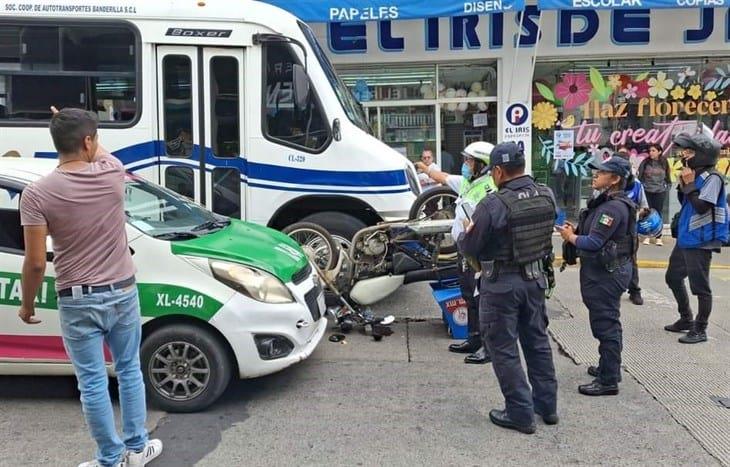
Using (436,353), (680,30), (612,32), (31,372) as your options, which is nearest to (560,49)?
(612,32)

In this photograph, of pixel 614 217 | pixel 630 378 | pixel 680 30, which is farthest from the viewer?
pixel 680 30

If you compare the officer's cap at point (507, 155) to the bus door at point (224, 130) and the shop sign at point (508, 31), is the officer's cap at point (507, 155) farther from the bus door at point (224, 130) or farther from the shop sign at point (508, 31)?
the shop sign at point (508, 31)

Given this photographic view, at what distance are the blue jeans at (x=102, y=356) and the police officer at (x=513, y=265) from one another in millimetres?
1902

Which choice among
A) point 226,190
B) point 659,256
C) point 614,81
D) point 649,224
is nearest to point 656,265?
point 659,256

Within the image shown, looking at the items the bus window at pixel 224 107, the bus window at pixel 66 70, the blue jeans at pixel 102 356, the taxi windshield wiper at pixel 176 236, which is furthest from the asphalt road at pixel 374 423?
the bus window at pixel 66 70

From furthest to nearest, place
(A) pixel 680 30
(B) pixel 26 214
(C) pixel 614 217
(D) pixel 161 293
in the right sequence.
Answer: (A) pixel 680 30, (C) pixel 614 217, (D) pixel 161 293, (B) pixel 26 214

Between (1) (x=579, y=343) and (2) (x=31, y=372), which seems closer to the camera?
(2) (x=31, y=372)

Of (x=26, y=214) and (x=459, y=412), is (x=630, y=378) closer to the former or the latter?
(x=459, y=412)

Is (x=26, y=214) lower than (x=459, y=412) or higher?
higher

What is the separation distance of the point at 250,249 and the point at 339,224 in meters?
2.47

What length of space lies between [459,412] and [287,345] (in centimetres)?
119

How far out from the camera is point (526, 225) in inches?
151

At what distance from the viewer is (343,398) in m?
4.57

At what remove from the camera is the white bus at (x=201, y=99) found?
684cm
